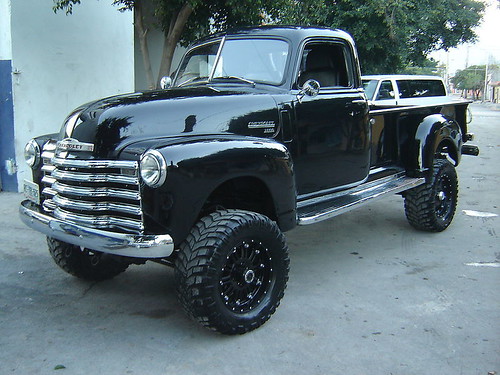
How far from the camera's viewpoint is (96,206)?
3459 mm

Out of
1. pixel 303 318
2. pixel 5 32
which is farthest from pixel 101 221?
pixel 5 32

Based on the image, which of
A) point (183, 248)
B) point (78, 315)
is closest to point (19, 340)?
point (78, 315)

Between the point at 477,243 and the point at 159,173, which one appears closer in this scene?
the point at 159,173

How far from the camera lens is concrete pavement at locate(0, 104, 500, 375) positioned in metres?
3.38

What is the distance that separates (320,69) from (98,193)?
8.16ft

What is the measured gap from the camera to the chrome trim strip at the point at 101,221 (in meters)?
3.35

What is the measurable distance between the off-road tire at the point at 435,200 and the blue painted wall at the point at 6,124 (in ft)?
18.2

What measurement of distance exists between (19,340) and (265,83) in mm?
2679

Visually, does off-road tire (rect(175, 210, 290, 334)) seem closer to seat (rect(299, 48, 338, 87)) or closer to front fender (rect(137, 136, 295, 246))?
front fender (rect(137, 136, 295, 246))

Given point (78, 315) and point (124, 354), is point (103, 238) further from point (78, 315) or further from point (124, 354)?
point (78, 315)

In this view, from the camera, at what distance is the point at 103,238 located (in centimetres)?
329

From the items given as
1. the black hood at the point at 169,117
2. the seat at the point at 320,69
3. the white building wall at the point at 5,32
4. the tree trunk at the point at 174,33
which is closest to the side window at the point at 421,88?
the tree trunk at the point at 174,33

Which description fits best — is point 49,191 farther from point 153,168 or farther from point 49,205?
point 153,168

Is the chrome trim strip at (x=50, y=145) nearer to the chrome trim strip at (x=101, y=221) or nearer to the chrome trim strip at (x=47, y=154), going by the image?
the chrome trim strip at (x=47, y=154)
